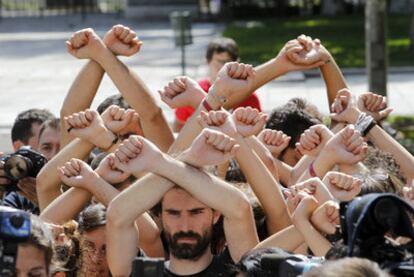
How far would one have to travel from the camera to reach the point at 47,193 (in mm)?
6734

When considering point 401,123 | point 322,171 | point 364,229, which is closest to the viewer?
point 364,229

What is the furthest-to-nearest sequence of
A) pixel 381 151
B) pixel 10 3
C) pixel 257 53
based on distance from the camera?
1. pixel 10 3
2. pixel 257 53
3. pixel 381 151

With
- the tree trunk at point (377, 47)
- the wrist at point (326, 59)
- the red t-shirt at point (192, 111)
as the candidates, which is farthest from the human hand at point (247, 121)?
the tree trunk at point (377, 47)

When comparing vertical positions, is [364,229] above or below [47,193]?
above

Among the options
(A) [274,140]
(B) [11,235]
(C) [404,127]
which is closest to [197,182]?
(B) [11,235]

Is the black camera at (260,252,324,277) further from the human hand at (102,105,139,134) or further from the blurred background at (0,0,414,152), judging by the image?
the blurred background at (0,0,414,152)

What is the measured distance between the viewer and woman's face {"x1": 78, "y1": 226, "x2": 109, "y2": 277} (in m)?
6.07

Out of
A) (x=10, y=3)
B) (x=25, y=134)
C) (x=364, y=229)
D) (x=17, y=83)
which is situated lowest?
(x=10, y=3)

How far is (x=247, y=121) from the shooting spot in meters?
6.39

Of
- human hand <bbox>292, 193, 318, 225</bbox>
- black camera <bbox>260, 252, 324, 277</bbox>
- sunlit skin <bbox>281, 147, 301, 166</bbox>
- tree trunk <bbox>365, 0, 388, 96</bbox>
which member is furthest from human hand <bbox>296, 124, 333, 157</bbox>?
tree trunk <bbox>365, 0, 388, 96</bbox>

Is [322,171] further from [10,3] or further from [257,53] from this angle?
[10,3]

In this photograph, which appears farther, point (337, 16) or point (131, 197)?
point (337, 16)

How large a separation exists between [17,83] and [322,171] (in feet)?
67.4

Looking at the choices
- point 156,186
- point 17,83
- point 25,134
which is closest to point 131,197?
point 156,186
